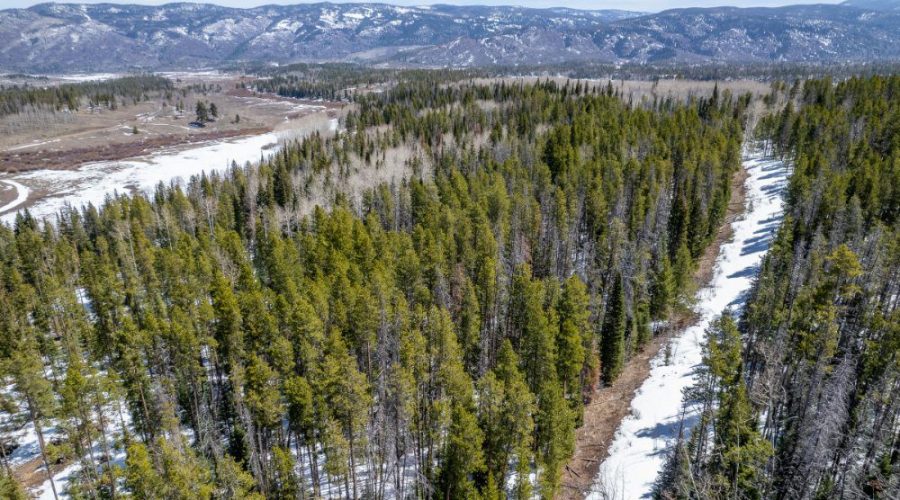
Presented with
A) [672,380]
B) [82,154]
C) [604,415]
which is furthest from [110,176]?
[672,380]

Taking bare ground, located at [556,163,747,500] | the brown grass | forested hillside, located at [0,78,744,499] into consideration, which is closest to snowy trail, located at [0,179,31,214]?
the brown grass

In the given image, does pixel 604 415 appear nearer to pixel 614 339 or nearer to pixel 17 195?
pixel 614 339

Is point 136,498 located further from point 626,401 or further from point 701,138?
point 701,138

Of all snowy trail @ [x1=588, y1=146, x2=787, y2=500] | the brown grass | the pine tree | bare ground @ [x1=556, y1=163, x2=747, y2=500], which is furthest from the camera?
the brown grass

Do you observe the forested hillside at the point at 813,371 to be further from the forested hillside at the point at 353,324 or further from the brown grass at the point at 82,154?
the brown grass at the point at 82,154

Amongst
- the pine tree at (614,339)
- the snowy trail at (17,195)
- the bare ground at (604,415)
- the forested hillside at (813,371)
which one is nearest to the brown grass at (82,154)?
the snowy trail at (17,195)

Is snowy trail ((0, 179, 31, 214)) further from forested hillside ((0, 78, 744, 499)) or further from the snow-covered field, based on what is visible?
forested hillside ((0, 78, 744, 499))

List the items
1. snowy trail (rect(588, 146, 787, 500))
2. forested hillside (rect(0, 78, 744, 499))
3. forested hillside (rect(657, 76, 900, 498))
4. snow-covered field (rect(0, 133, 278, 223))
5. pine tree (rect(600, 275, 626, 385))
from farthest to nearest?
snow-covered field (rect(0, 133, 278, 223)) → pine tree (rect(600, 275, 626, 385)) → snowy trail (rect(588, 146, 787, 500)) → forested hillside (rect(0, 78, 744, 499)) → forested hillside (rect(657, 76, 900, 498))
